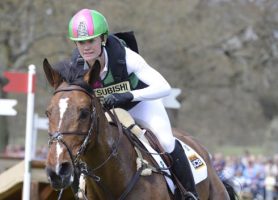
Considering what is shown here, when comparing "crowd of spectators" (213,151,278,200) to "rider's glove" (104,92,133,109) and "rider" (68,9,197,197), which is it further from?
"rider's glove" (104,92,133,109)

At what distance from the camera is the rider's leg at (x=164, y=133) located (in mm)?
6262

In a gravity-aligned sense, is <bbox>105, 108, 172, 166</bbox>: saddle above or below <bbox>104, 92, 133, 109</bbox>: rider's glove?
below

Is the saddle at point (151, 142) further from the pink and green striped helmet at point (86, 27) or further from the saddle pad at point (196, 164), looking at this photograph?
the pink and green striped helmet at point (86, 27)

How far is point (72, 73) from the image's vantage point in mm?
5293

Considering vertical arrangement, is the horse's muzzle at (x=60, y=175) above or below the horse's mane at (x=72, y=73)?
below

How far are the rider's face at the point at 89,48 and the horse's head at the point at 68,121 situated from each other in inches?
14.3

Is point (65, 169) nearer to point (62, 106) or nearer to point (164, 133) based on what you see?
point (62, 106)

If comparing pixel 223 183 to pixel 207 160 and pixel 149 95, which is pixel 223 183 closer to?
pixel 207 160

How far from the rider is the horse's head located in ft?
1.03

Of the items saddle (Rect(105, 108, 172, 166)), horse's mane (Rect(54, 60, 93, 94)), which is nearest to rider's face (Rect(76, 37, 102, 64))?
horse's mane (Rect(54, 60, 93, 94))

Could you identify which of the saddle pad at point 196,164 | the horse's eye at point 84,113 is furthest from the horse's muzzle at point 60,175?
the saddle pad at point 196,164

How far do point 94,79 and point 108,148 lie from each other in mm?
558

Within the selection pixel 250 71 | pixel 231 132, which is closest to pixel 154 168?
pixel 250 71

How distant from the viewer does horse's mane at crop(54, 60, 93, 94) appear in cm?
511
